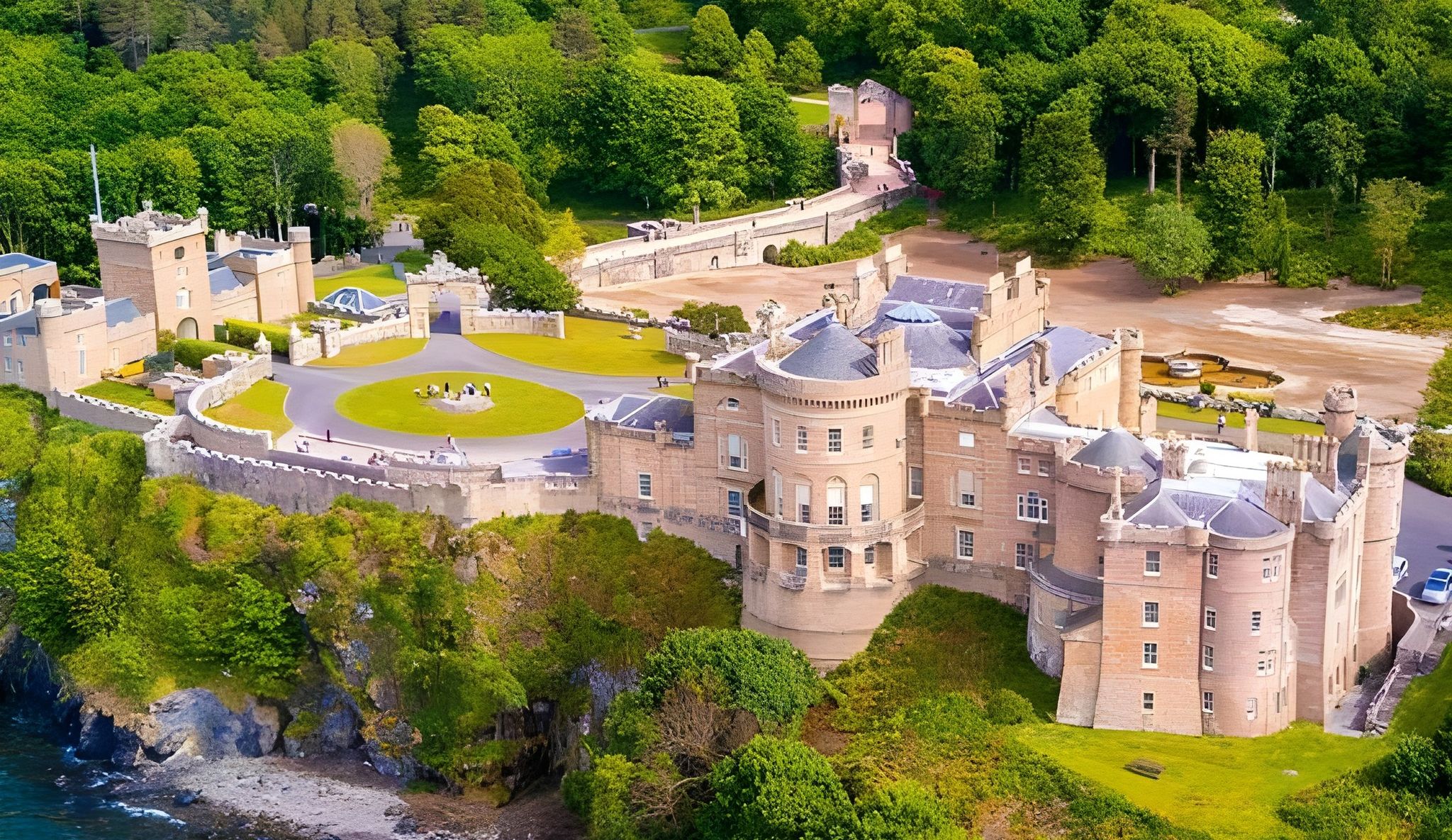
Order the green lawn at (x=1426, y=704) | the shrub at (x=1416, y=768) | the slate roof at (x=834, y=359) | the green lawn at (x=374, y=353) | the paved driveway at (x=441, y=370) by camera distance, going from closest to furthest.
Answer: the shrub at (x=1416, y=768) → the green lawn at (x=1426, y=704) → the slate roof at (x=834, y=359) → the paved driveway at (x=441, y=370) → the green lawn at (x=374, y=353)

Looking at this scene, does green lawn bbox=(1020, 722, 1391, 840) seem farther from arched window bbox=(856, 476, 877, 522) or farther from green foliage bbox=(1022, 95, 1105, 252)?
green foliage bbox=(1022, 95, 1105, 252)

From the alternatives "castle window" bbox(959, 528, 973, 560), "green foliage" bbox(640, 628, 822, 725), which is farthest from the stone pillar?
"green foliage" bbox(640, 628, 822, 725)

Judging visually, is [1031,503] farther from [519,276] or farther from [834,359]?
[519,276]

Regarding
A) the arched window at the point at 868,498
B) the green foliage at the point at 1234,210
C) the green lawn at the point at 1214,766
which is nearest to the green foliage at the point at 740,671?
the arched window at the point at 868,498

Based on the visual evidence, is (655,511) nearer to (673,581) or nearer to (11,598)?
(673,581)

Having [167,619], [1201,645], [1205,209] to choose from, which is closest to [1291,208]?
[1205,209]

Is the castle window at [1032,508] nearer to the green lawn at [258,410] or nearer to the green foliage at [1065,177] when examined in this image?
the green lawn at [258,410]
